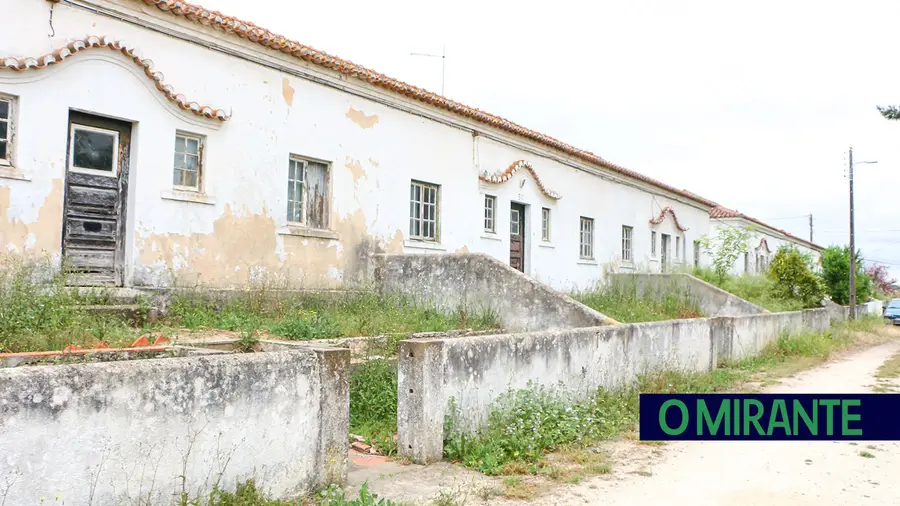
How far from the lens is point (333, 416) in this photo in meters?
5.31

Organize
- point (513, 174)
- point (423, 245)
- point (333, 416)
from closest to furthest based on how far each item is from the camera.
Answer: point (333, 416)
point (423, 245)
point (513, 174)

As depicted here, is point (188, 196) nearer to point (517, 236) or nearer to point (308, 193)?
point (308, 193)

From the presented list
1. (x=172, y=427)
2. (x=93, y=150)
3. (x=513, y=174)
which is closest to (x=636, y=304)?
(x=513, y=174)

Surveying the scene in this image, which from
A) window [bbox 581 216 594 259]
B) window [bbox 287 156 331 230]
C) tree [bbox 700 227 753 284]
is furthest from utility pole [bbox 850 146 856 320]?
window [bbox 287 156 331 230]

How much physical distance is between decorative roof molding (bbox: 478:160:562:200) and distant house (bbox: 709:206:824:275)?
12.6 m

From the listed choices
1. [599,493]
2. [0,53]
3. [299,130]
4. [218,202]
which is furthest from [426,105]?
[599,493]

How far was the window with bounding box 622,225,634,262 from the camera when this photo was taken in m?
21.9

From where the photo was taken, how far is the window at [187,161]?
955cm

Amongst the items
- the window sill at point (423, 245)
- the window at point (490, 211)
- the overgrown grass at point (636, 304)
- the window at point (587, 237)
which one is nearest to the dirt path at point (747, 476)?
the overgrown grass at point (636, 304)

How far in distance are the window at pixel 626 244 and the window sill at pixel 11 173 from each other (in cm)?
1719

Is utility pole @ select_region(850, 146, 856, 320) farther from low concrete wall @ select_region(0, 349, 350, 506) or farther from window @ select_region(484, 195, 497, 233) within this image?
low concrete wall @ select_region(0, 349, 350, 506)

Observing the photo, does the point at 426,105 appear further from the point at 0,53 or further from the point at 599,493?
the point at 599,493

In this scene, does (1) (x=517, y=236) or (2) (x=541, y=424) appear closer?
(2) (x=541, y=424)

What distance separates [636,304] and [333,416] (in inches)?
426
